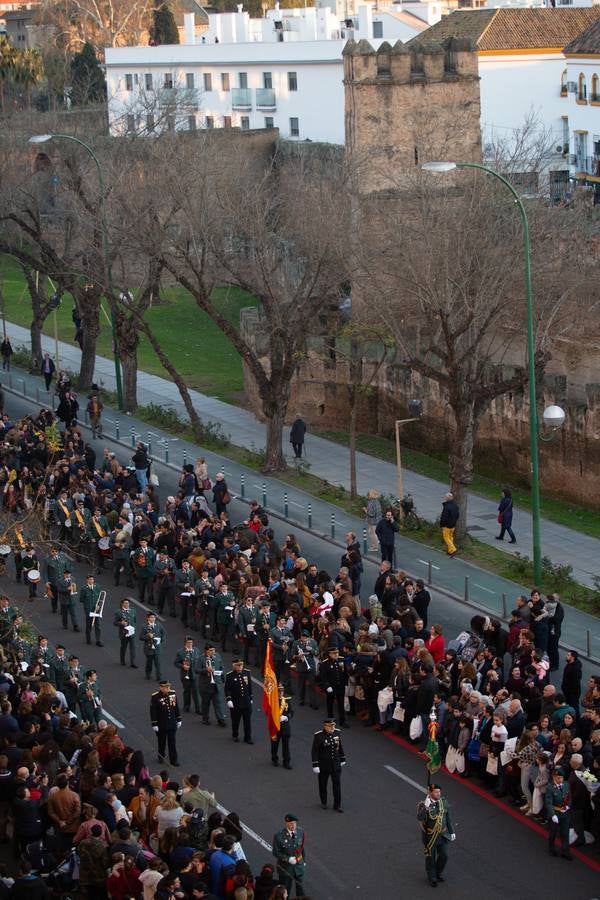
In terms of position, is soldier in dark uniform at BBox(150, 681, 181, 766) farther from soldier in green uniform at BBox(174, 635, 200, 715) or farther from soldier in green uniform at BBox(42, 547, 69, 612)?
soldier in green uniform at BBox(42, 547, 69, 612)

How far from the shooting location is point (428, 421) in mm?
42500

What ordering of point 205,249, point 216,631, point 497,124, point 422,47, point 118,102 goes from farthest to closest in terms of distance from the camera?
point 118,102, point 497,124, point 422,47, point 205,249, point 216,631

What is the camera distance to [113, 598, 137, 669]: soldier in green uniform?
84.6ft

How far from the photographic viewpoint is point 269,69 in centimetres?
8694

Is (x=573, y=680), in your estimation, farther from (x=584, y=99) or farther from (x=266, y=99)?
(x=266, y=99)

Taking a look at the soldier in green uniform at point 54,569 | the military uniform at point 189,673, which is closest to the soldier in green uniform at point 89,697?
the military uniform at point 189,673

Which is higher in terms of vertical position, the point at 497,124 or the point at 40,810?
the point at 497,124

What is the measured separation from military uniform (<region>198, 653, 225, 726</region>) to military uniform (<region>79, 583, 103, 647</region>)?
392 cm

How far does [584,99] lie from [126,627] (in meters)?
46.6

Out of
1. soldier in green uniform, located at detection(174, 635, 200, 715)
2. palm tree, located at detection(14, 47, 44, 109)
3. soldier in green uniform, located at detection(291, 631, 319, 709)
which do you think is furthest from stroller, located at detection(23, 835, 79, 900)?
palm tree, located at detection(14, 47, 44, 109)

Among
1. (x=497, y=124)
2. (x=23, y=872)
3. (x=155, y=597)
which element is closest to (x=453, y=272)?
(x=155, y=597)

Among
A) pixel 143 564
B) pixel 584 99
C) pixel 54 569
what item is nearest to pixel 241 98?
pixel 584 99

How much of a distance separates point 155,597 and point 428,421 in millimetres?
14319

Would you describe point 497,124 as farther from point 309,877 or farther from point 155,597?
point 309,877
